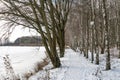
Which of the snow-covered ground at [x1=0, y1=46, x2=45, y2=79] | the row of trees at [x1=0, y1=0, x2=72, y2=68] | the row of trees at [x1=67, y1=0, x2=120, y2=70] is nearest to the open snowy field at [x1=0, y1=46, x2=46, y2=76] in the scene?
the snow-covered ground at [x1=0, y1=46, x2=45, y2=79]

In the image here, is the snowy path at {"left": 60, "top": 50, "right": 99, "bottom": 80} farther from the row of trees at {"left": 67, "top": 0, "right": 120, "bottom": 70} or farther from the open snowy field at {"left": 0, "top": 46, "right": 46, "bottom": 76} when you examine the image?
the open snowy field at {"left": 0, "top": 46, "right": 46, "bottom": 76}

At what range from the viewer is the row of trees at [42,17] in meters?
20.2

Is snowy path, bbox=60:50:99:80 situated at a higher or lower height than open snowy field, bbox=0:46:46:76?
higher

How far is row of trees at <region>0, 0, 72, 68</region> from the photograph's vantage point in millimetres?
20247

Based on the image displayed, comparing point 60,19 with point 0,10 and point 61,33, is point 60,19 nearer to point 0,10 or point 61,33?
point 61,33

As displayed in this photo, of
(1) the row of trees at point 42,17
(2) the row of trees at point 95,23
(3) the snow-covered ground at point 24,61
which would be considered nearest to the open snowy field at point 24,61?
(3) the snow-covered ground at point 24,61

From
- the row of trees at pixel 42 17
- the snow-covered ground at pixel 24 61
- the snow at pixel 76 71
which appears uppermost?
the row of trees at pixel 42 17

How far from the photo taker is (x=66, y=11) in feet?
114

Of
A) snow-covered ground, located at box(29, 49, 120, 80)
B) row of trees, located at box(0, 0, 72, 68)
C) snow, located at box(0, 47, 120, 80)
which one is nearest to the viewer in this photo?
snow-covered ground, located at box(29, 49, 120, 80)

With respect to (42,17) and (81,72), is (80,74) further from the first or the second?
(42,17)

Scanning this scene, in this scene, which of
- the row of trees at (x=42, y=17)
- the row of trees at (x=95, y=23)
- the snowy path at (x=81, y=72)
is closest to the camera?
the snowy path at (x=81, y=72)

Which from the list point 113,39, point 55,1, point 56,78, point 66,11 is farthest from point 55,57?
point 113,39

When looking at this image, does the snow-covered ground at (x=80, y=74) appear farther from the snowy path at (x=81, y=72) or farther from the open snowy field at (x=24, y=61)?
the open snowy field at (x=24, y=61)

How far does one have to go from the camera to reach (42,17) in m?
20.2
